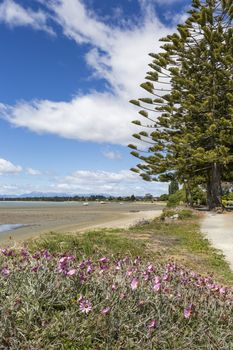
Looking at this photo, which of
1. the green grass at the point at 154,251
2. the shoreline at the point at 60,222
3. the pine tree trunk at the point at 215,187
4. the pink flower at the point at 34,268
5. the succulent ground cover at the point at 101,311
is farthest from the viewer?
the pine tree trunk at the point at 215,187

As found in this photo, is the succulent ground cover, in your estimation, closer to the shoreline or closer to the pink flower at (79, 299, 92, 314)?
the pink flower at (79, 299, 92, 314)

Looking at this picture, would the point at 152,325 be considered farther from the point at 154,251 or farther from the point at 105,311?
the point at 154,251

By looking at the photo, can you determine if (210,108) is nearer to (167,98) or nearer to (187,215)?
(167,98)

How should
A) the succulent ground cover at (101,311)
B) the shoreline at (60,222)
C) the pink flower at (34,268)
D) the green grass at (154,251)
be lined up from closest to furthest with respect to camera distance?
the succulent ground cover at (101,311), the pink flower at (34,268), the green grass at (154,251), the shoreline at (60,222)

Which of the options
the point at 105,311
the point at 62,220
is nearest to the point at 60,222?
the point at 62,220

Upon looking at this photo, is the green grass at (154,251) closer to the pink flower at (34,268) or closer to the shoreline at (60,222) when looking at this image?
the shoreline at (60,222)

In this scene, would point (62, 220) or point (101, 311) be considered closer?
point (101, 311)

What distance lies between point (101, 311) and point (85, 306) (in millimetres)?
135

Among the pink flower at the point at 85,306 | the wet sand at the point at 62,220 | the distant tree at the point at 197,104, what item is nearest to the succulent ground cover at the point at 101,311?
the pink flower at the point at 85,306

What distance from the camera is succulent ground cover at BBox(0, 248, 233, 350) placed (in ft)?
9.76

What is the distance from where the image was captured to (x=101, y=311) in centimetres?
314

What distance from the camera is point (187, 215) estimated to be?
2592 cm

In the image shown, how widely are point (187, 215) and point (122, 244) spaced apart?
1597cm

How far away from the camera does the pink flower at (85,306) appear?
3.02m
